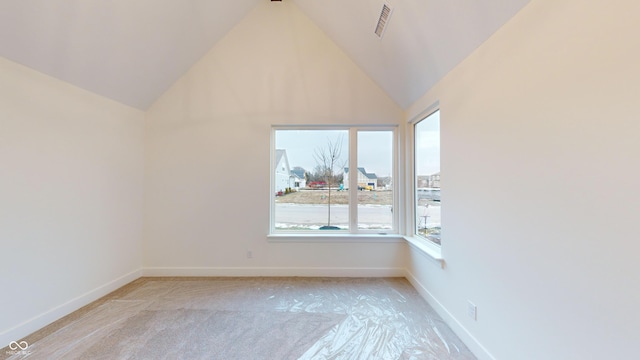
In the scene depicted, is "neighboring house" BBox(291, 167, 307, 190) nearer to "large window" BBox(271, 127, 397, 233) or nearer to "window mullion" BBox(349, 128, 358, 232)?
"large window" BBox(271, 127, 397, 233)

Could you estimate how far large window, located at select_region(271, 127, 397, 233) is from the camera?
140 inches

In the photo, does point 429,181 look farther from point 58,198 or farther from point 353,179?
point 58,198

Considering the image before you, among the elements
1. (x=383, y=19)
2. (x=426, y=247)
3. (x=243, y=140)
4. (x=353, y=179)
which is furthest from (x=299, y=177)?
(x=383, y=19)

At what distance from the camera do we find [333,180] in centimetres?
360

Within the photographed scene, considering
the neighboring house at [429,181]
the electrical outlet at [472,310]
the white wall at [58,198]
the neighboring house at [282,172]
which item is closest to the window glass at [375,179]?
the neighboring house at [429,181]

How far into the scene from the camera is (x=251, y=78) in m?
3.39

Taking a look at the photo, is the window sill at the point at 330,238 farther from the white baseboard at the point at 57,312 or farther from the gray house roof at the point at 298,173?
the white baseboard at the point at 57,312

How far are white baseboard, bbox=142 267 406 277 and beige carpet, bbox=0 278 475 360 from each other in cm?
29

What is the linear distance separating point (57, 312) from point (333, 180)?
10.5 ft

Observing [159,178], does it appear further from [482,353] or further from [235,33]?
[482,353]

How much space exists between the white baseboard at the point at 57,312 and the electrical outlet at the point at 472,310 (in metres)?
3.61

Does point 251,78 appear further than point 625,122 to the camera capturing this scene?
Yes

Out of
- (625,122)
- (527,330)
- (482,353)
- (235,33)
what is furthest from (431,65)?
(235,33)

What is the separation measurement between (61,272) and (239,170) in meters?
1.98
